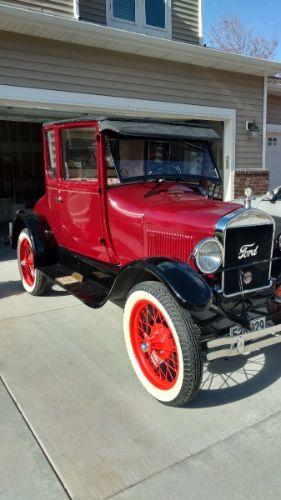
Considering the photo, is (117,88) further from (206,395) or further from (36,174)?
(36,174)

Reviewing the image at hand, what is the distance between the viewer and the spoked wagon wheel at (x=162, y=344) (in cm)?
227

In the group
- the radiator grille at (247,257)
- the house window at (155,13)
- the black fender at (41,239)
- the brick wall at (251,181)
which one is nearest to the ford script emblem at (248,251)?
the radiator grille at (247,257)

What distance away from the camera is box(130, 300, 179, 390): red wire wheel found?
2484 mm

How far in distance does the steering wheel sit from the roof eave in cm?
344

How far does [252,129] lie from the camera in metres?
8.85

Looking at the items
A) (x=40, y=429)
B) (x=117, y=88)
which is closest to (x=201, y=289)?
(x=40, y=429)

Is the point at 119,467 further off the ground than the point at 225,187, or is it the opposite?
the point at 225,187

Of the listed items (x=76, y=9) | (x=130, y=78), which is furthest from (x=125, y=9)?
(x=130, y=78)

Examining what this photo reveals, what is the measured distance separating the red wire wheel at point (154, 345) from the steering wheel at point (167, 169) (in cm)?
124

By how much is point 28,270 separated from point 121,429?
9.13ft

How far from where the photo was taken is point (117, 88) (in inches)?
269

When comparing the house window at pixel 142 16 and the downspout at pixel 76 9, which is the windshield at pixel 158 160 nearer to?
the downspout at pixel 76 9

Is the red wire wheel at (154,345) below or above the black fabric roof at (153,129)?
below

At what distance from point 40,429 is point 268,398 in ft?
4.56
